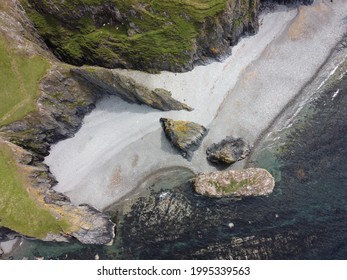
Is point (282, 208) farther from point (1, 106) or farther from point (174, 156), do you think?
point (1, 106)

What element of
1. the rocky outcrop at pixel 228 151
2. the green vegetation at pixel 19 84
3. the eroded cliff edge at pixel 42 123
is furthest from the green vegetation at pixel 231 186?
the green vegetation at pixel 19 84

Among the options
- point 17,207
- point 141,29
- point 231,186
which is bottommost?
point 231,186

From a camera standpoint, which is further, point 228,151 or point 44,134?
point 228,151

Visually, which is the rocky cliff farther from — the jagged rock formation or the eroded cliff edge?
the jagged rock formation

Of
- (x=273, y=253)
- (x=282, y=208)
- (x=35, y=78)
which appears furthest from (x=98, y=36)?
(x=273, y=253)

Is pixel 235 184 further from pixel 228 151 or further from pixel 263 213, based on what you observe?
pixel 263 213

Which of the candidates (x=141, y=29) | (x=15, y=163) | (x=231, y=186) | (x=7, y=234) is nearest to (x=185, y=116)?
(x=231, y=186)

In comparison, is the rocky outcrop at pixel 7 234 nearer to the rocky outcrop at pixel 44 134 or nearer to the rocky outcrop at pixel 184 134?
the rocky outcrop at pixel 44 134
